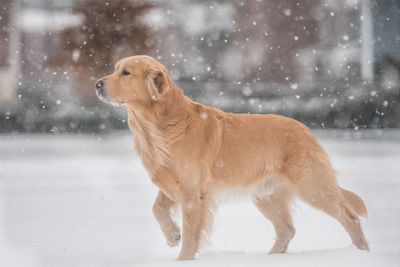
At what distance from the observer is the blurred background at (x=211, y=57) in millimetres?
17859

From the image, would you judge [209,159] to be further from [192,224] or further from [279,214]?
[279,214]

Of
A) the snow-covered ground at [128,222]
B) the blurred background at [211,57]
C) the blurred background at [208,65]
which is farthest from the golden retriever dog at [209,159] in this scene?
the blurred background at [211,57]

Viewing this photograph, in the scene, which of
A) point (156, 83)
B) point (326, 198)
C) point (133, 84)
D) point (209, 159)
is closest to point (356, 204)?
point (326, 198)

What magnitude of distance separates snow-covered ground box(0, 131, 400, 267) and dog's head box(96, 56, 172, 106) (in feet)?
3.38

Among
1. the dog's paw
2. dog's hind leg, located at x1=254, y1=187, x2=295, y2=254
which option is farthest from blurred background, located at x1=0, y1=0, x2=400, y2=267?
the dog's paw

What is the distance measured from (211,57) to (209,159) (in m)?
14.8

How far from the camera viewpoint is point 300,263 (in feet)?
12.4

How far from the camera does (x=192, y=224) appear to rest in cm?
426

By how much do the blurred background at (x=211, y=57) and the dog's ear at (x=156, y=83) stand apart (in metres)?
13.0

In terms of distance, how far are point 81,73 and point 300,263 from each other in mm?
15875

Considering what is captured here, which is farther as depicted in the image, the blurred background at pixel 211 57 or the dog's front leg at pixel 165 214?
A: the blurred background at pixel 211 57

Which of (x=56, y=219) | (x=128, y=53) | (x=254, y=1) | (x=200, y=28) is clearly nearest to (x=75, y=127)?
(x=128, y=53)

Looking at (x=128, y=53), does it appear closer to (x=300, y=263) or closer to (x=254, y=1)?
(x=254, y=1)

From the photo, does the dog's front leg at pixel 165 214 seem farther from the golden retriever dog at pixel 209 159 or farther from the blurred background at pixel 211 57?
the blurred background at pixel 211 57
